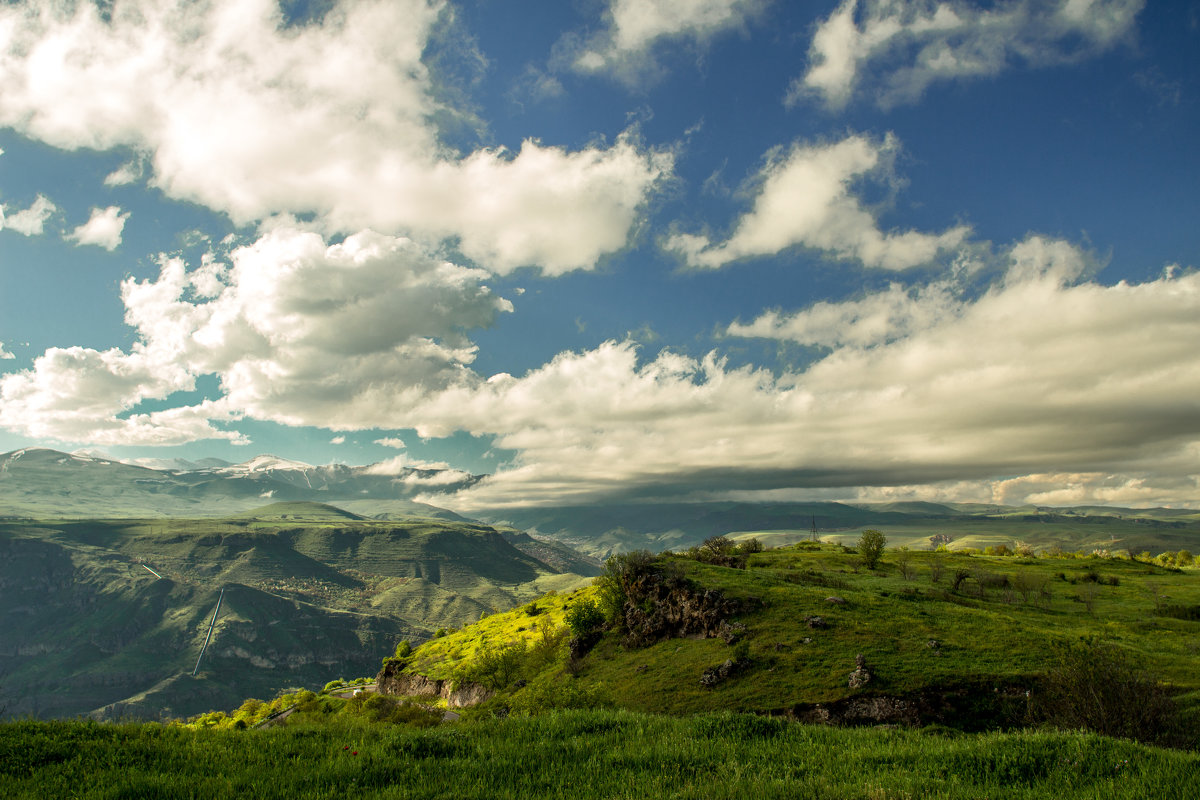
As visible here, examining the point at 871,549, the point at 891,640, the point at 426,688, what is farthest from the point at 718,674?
the point at 426,688

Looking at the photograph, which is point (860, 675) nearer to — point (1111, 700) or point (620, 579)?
point (1111, 700)

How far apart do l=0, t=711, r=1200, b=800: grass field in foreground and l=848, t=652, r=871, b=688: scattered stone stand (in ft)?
87.8

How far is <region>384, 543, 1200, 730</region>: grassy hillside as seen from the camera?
3662 centimetres

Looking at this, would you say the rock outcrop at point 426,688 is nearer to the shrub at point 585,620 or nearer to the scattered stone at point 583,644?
the shrub at point 585,620

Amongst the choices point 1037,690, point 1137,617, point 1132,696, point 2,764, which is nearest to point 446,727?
point 2,764

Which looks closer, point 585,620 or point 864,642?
point 864,642

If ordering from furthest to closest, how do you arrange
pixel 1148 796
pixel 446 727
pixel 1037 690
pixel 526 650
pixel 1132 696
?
pixel 526 650 → pixel 1037 690 → pixel 1132 696 → pixel 446 727 → pixel 1148 796

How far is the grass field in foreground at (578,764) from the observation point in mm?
10844

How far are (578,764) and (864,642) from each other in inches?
1551

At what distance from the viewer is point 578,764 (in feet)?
41.6

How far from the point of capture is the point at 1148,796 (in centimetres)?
1034

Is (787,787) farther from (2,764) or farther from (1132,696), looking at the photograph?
(1132,696)

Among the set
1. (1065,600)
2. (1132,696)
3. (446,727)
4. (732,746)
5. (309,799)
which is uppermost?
(309,799)

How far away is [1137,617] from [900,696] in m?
39.6
